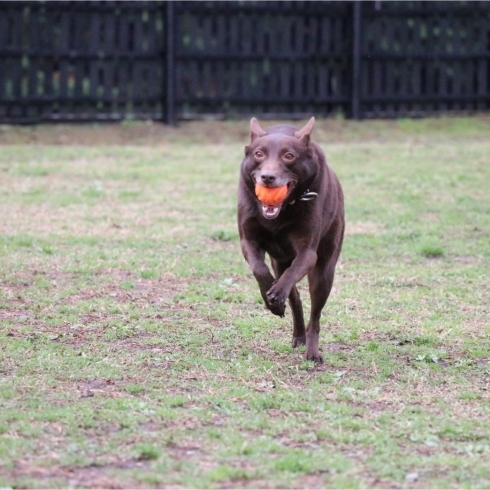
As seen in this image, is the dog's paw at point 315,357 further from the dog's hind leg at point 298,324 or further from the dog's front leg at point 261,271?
the dog's front leg at point 261,271

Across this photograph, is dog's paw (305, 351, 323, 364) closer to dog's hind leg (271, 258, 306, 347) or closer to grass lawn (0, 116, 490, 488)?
grass lawn (0, 116, 490, 488)

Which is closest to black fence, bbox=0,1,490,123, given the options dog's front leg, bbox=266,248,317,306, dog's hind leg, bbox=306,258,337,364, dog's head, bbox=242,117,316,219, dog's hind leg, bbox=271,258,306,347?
dog's hind leg, bbox=271,258,306,347

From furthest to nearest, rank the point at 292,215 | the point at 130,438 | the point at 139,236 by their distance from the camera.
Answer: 1. the point at 139,236
2. the point at 292,215
3. the point at 130,438

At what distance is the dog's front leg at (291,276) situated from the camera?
19.4 ft

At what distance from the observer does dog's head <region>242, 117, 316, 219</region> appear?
592cm

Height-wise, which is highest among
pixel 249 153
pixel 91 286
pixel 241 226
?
pixel 249 153

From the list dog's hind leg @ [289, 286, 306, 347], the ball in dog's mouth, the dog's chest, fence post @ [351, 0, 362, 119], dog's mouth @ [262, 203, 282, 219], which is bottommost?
dog's hind leg @ [289, 286, 306, 347]

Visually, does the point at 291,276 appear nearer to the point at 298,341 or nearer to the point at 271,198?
the point at 271,198

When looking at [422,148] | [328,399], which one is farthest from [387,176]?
[328,399]

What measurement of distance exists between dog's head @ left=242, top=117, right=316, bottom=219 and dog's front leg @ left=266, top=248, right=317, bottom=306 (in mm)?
308

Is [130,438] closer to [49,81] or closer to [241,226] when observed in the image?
[241,226]

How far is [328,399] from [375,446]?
0.79m

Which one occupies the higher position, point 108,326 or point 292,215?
point 292,215

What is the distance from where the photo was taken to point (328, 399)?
5.67 metres
